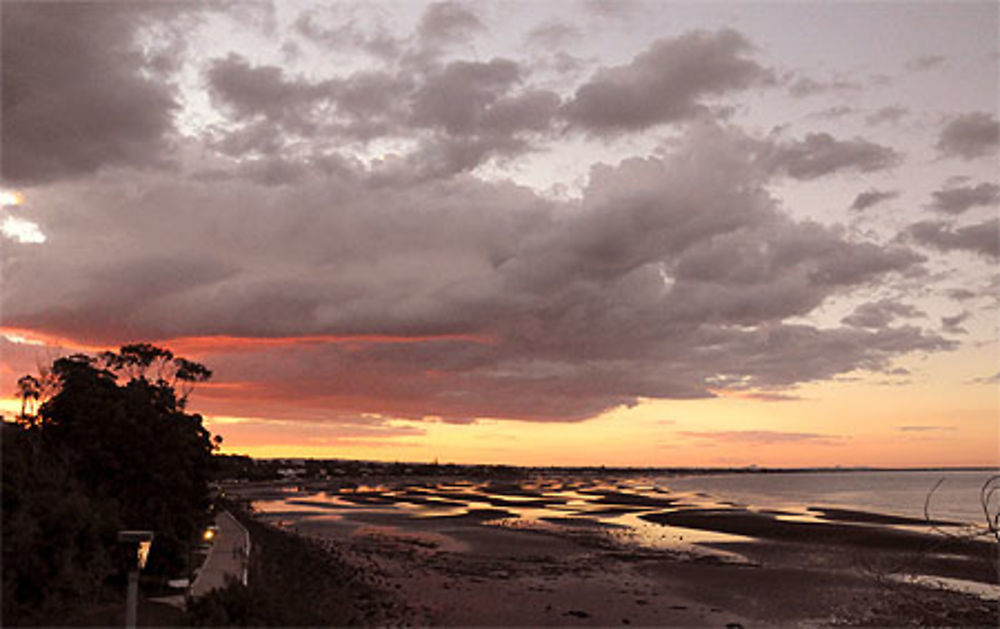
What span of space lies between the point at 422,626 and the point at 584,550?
23.6 metres

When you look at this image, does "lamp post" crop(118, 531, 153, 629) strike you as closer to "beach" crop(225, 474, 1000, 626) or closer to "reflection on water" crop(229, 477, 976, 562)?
"beach" crop(225, 474, 1000, 626)

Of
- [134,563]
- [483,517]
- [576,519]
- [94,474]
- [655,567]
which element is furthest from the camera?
[483,517]

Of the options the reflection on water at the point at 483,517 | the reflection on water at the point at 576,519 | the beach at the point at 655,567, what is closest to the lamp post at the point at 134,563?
the beach at the point at 655,567

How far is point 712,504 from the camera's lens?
340 ft

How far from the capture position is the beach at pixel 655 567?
104 ft

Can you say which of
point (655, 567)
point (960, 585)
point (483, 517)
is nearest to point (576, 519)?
point (483, 517)

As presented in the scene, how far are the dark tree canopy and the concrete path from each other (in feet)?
5.52

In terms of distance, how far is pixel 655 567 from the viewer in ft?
144

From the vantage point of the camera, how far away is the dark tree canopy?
21.3 m

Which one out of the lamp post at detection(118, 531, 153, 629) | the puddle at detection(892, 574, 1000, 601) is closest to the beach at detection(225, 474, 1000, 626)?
the puddle at detection(892, 574, 1000, 601)

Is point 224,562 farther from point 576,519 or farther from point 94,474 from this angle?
point 576,519

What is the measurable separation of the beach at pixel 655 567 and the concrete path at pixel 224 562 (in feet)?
20.2

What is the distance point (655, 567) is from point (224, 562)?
2347 cm

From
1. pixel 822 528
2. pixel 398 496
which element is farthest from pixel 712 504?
pixel 398 496
